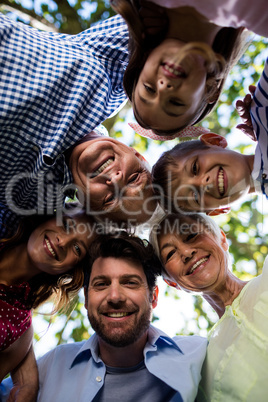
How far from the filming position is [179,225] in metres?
2.86

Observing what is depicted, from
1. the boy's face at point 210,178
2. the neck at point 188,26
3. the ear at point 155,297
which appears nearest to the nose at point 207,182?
the boy's face at point 210,178

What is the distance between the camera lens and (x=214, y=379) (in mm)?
2402

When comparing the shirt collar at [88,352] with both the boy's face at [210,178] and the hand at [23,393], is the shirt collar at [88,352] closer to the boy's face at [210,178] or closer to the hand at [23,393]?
the hand at [23,393]

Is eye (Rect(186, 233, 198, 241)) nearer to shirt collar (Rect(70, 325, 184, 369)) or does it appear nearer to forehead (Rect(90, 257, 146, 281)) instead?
forehead (Rect(90, 257, 146, 281))

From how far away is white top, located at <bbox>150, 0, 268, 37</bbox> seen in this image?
1.56 m

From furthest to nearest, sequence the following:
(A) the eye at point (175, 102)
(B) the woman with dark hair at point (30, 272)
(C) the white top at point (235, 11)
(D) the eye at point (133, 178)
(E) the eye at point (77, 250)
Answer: (E) the eye at point (77, 250) < (B) the woman with dark hair at point (30, 272) < (D) the eye at point (133, 178) < (A) the eye at point (175, 102) < (C) the white top at point (235, 11)

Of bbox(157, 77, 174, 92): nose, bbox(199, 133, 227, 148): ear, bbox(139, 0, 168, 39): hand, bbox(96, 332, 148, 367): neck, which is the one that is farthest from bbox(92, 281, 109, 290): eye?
bbox(139, 0, 168, 39): hand

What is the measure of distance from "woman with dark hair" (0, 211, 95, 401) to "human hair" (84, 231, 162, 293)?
0.07 meters

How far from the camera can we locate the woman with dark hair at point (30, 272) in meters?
2.76

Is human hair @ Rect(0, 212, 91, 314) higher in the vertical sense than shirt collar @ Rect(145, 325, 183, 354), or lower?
lower

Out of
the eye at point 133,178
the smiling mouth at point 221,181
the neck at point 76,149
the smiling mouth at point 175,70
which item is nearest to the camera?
the smiling mouth at point 175,70

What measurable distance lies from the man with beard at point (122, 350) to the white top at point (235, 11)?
1.70 metres

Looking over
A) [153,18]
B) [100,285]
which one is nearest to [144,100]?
[153,18]

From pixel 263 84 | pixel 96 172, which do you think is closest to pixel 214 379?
pixel 96 172
